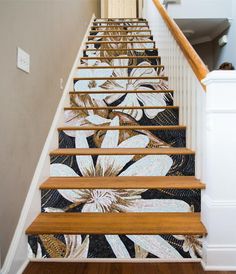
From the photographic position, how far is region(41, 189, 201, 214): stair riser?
59.1 inches

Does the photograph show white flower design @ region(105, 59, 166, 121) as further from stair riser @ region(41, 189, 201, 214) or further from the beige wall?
stair riser @ region(41, 189, 201, 214)

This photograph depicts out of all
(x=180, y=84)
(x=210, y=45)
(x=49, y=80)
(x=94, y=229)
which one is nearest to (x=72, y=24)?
(x=49, y=80)

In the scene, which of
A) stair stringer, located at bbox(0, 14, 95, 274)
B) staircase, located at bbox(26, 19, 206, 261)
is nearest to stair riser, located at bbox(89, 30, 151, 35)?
staircase, located at bbox(26, 19, 206, 261)

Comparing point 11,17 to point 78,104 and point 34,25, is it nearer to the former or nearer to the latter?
point 34,25

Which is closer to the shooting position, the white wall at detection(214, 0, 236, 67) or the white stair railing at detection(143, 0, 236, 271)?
the white stair railing at detection(143, 0, 236, 271)

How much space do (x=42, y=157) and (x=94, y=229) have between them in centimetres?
59

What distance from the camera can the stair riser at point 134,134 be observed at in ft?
6.32

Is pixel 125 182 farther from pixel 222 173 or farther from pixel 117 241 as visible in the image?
pixel 222 173

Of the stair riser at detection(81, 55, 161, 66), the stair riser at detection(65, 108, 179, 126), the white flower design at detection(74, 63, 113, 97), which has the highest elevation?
the stair riser at detection(81, 55, 161, 66)

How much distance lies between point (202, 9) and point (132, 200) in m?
3.68

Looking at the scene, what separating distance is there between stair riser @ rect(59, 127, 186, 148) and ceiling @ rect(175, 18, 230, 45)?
9.65ft

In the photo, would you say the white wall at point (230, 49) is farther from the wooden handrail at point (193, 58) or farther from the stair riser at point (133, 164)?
the stair riser at point (133, 164)

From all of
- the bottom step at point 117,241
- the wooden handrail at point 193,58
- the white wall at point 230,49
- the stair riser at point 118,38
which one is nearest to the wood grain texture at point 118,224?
the bottom step at point 117,241

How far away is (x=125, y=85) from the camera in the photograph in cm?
268
